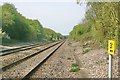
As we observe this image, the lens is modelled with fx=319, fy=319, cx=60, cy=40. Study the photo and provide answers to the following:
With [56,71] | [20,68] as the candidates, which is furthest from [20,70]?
[56,71]

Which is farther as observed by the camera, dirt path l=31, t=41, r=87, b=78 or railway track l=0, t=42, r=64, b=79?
dirt path l=31, t=41, r=87, b=78

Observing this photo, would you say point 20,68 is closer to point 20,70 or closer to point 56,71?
point 20,70

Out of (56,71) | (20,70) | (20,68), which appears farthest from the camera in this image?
(20,68)

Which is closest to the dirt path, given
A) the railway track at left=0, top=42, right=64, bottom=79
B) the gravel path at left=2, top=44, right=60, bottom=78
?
the railway track at left=0, top=42, right=64, bottom=79

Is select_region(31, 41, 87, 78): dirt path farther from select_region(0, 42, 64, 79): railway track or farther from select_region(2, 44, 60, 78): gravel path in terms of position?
select_region(2, 44, 60, 78): gravel path

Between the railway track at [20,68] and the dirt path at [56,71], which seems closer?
the railway track at [20,68]

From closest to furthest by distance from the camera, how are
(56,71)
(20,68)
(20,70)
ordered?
(56,71) → (20,70) → (20,68)

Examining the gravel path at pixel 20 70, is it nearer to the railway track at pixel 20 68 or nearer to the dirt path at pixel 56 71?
the railway track at pixel 20 68

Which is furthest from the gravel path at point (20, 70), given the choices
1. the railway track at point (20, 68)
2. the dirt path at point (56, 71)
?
the dirt path at point (56, 71)

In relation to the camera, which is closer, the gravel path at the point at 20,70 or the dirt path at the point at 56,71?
the gravel path at the point at 20,70

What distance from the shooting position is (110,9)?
71.3ft

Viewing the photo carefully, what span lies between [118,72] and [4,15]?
204 feet

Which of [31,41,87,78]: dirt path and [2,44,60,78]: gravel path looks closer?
[2,44,60,78]: gravel path

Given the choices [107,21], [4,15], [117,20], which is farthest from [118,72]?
[4,15]
